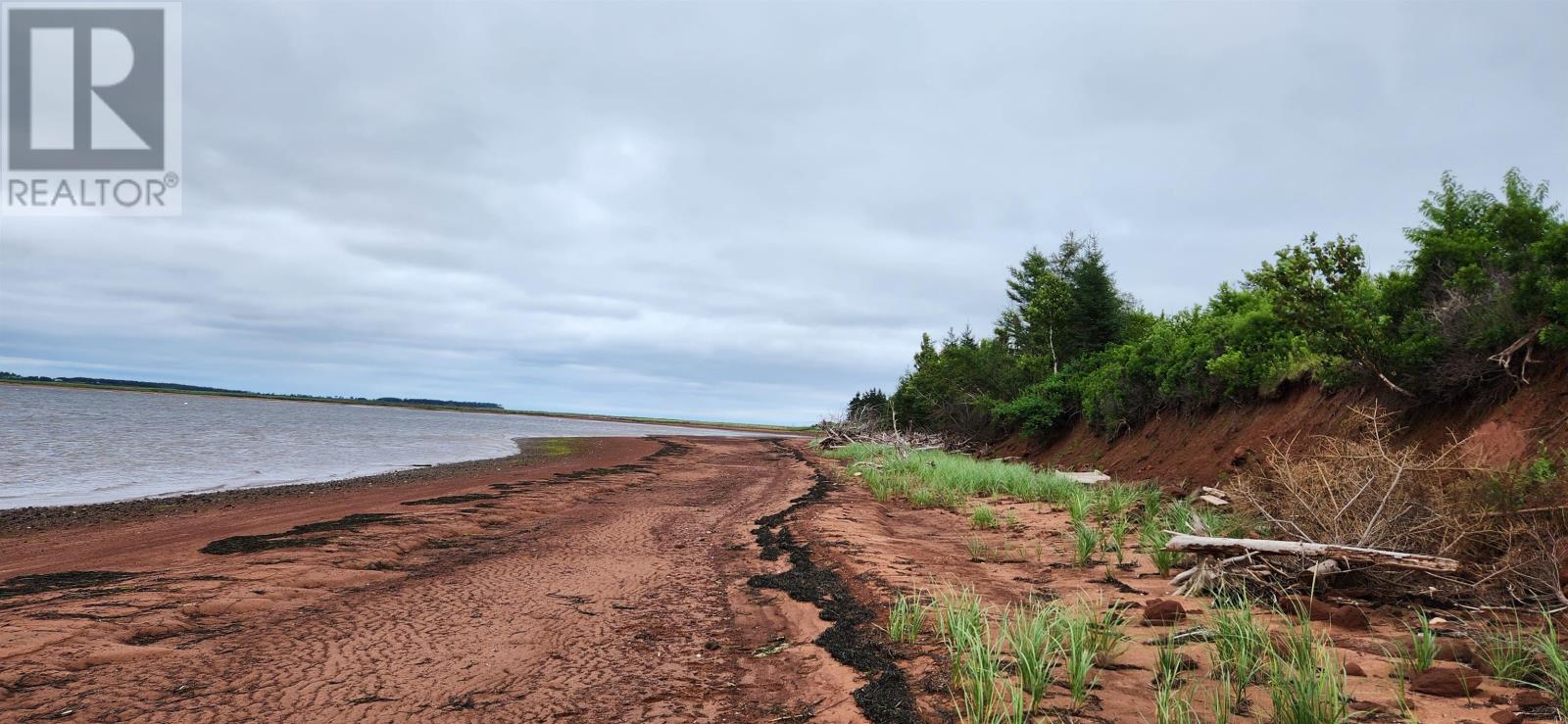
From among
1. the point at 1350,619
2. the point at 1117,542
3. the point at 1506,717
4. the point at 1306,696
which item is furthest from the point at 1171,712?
the point at 1117,542

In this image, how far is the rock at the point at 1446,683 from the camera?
3588 mm

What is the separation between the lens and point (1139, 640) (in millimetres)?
4754

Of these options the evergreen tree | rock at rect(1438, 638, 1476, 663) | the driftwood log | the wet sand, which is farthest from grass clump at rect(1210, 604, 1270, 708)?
the evergreen tree

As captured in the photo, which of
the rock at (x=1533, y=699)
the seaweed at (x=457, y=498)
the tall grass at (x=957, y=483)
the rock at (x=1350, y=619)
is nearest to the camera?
the rock at (x=1533, y=699)

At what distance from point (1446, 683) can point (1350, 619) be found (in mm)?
1397

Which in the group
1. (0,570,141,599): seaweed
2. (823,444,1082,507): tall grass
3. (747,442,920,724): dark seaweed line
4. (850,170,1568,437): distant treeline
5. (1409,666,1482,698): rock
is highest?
(850,170,1568,437): distant treeline

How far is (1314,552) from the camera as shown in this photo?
550 cm

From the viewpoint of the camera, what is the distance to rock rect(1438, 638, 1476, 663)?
13.3ft

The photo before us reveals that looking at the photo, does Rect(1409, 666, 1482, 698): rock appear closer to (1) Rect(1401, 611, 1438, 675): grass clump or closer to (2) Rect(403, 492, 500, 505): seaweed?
(1) Rect(1401, 611, 1438, 675): grass clump

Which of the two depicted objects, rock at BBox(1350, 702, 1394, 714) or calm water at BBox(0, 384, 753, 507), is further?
calm water at BBox(0, 384, 753, 507)

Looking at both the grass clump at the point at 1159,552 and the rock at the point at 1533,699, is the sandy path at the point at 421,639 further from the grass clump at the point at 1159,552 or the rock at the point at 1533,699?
the grass clump at the point at 1159,552

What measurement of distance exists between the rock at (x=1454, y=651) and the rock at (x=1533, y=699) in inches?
23.5

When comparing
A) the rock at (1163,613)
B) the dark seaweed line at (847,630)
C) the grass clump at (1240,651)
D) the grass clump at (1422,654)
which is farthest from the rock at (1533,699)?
the dark seaweed line at (847,630)

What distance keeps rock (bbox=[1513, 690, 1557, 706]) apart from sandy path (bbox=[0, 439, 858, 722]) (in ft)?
10.8
